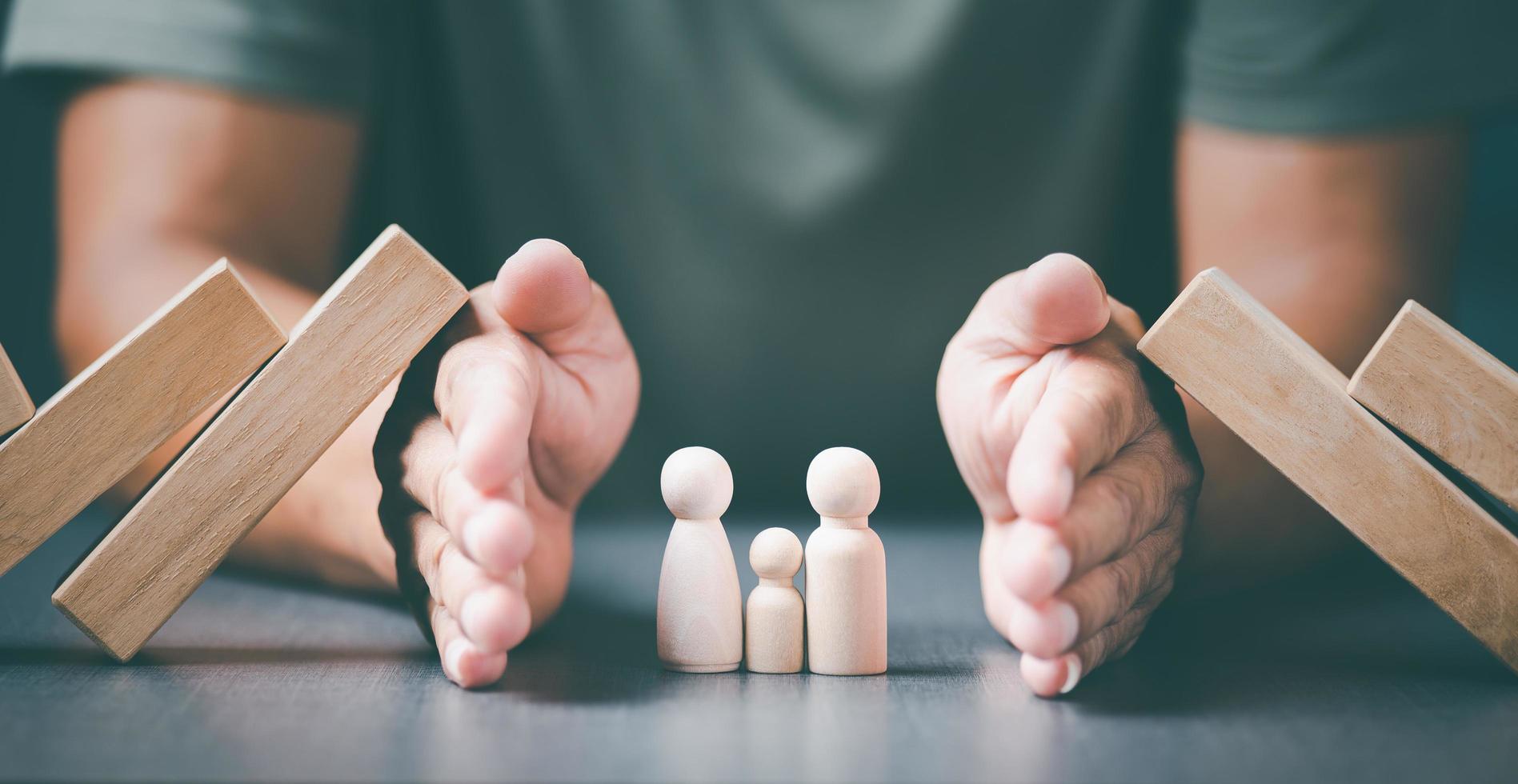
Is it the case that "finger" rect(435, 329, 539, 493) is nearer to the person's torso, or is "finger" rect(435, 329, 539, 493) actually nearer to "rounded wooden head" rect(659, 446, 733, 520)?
"rounded wooden head" rect(659, 446, 733, 520)

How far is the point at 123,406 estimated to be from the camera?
0.53 m

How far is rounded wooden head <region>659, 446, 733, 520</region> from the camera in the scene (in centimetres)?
57

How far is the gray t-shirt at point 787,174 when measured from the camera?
117cm

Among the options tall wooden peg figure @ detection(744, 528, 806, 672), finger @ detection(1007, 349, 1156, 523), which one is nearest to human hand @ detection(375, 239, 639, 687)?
tall wooden peg figure @ detection(744, 528, 806, 672)

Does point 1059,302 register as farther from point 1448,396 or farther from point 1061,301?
point 1448,396

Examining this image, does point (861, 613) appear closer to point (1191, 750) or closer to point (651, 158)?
point (1191, 750)

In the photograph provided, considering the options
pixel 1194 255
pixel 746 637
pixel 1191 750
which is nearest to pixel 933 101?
pixel 1194 255

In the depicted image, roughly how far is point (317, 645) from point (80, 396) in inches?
7.0

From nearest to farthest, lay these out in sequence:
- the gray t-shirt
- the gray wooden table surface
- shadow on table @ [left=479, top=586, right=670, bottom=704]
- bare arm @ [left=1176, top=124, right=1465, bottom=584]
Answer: the gray wooden table surface, shadow on table @ [left=479, top=586, right=670, bottom=704], bare arm @ [left=1176, top=124, right=1465, bottom=584], the gray t-shirt

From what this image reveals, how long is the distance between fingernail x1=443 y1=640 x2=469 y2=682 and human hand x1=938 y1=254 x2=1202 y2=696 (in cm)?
25

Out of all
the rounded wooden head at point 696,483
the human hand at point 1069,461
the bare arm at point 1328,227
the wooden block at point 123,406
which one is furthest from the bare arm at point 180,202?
the bare arm at point 1328,227

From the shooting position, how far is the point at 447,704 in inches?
18.7

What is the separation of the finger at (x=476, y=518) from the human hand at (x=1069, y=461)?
21 centimetres

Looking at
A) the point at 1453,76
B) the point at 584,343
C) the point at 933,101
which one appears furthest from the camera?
the point at 933,101
